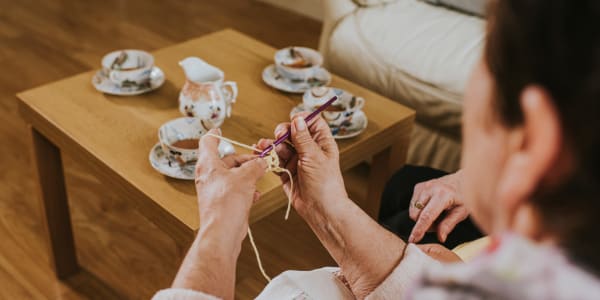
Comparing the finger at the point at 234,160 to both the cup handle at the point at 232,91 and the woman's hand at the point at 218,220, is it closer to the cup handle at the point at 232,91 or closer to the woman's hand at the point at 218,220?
the woman's hand at the point at 218,220

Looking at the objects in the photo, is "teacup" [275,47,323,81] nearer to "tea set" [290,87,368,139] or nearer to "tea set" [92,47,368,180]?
"tea set" [92,47,368,180]

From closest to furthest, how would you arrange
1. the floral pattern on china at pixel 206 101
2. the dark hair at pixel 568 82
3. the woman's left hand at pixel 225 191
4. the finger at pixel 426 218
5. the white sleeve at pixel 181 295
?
1. the dark hair at pixel 568 82
2. the white sleeve at pixel 181 295
3. the woman's left hand at pixel 225 191
4. the finger at pixel 426 218
5. the floral pattern on china at pixel 206 101

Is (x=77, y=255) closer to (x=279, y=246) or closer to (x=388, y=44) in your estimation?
(x=279, y=246)

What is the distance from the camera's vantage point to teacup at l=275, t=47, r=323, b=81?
1.57 m

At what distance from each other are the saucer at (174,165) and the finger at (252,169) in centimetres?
23

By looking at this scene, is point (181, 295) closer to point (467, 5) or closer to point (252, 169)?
point (252, 169)

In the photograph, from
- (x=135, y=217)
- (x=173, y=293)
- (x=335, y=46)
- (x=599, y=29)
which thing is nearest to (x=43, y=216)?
(x=135, y=217)

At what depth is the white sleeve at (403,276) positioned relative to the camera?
3.03ft

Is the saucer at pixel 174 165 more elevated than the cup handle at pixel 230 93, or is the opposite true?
the cup handle at pixel 230 93

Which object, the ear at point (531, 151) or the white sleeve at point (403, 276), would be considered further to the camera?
the white sleeve at point (403, 276)

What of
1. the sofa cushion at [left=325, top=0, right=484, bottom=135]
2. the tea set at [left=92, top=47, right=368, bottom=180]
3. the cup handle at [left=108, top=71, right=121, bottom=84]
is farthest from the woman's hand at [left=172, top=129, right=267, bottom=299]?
the sofa cushion at [left=325, top=0, right=484, bottom=135]

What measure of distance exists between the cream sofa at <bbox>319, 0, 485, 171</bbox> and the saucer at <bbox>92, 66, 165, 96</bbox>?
2.31 ft

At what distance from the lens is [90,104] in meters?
1.45

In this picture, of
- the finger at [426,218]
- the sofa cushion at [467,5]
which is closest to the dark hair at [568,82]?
the finger at [426,218]
